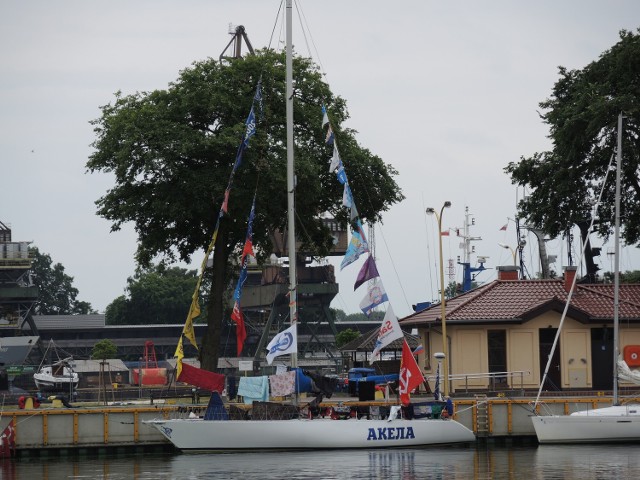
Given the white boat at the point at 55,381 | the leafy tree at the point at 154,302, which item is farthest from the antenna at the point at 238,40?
the leafy tree at the point at 154,302

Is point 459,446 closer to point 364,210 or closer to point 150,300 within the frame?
point 364,210

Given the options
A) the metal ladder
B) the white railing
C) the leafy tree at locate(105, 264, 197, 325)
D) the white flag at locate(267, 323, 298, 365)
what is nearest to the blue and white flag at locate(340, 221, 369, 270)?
the white flag at locate(267, 323, 298, 365)

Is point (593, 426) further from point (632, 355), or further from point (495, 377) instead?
point (632, 355)

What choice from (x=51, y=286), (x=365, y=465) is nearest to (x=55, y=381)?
(x=365, y=465)

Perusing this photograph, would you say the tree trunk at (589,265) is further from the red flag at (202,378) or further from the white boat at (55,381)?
the white boat at (55,381)

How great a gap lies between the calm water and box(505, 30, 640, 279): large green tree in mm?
23679

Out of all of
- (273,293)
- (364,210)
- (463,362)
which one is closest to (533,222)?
(364,210)

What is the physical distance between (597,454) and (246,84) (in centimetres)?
3015

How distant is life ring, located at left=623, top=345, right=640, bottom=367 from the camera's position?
5391cm

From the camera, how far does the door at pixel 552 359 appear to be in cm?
5375

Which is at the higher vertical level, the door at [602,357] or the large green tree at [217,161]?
the large green tree at [217,161]

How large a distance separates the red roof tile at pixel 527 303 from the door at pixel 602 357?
1031mm

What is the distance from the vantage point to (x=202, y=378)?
141 ft

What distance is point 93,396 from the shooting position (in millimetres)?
70312
